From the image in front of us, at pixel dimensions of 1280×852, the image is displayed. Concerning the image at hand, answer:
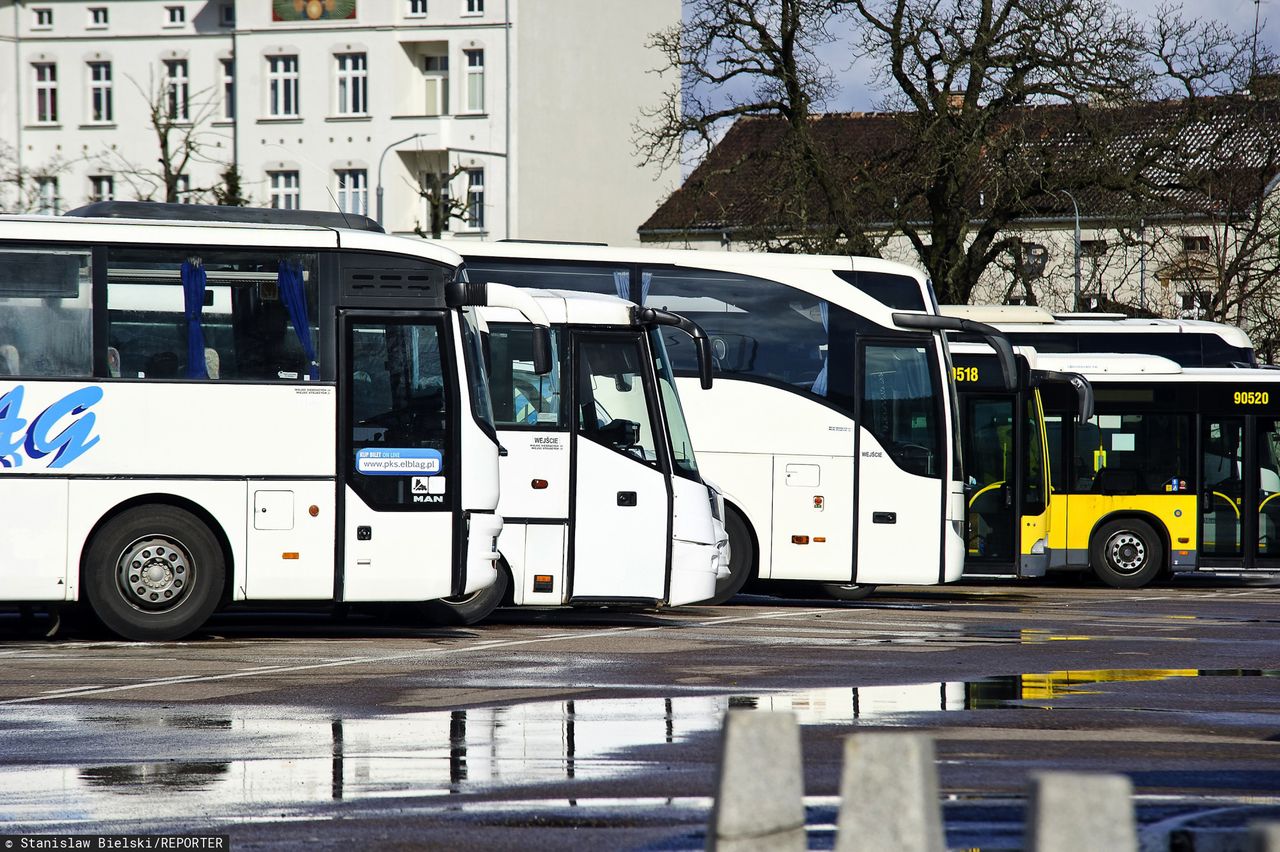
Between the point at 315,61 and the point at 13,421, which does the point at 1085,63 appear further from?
the point at 315,61

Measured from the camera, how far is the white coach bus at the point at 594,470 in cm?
1672

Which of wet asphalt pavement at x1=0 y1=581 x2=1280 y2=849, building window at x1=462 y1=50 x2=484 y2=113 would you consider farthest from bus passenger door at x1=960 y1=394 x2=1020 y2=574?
building window at x1=462 y1=50 x2=484 y2=113

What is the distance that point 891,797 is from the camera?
4480 mm

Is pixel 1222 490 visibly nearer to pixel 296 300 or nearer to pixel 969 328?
pixel 969 328

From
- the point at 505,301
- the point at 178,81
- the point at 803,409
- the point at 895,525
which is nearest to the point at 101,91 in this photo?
the point at 178,81

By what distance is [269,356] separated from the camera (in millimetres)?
15000

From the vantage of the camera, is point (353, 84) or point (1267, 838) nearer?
point (1267, 838)

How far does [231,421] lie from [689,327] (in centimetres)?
457

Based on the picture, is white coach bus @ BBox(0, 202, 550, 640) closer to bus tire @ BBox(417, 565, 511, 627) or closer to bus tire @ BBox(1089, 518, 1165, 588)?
bus tire @ BBox(417, 565, 511, 627)

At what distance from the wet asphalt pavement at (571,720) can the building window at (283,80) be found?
48.1 meters

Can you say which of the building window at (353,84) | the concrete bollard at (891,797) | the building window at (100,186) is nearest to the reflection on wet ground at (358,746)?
the concrete bollard at (891,797)

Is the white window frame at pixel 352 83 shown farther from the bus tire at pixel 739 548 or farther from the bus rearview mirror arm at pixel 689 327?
the bus rearview mirror arm at pixel 689 327

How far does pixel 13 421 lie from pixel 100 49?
5399cm

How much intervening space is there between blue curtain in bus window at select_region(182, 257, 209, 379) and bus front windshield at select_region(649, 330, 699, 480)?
4370 mm
